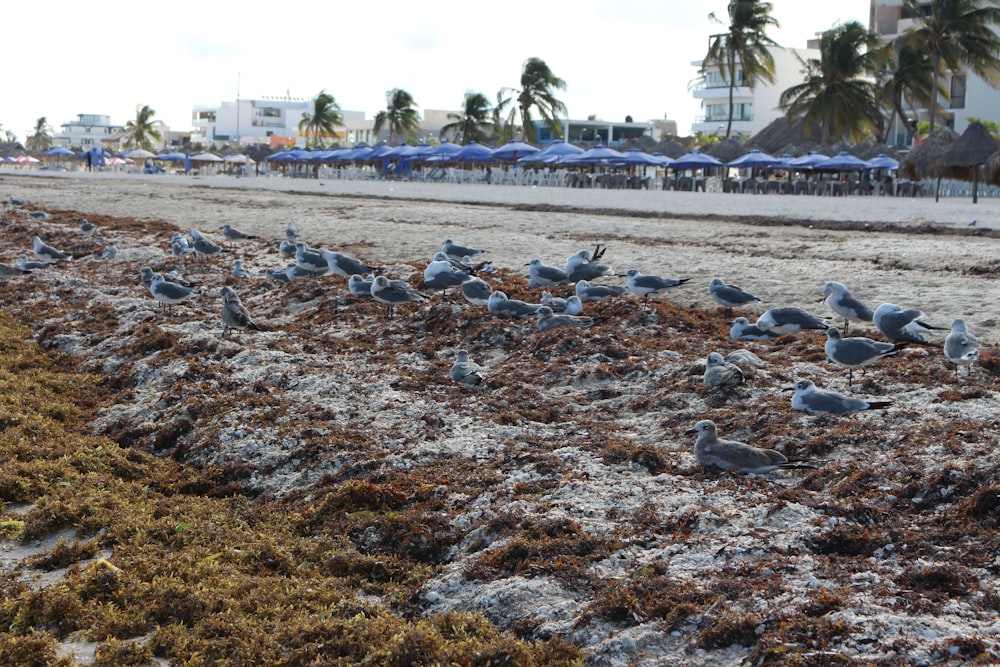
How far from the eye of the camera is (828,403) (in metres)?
6.39

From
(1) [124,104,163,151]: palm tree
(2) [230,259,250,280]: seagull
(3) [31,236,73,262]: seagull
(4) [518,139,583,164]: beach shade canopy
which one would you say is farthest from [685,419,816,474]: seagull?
(1) [124,104,163,151]: palm tree

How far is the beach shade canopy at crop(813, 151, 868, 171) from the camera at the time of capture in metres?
38.5

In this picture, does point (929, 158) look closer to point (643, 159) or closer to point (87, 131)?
point (643, 159)

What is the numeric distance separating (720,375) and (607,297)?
3.21m

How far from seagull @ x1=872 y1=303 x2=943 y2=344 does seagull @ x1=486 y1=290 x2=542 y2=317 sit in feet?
10.5

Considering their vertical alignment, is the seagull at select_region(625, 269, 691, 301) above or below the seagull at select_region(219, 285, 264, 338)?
above

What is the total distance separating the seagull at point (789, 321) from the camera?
834 cm

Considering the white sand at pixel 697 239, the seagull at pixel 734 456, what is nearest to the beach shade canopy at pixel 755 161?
the white sand at pixel 697 239

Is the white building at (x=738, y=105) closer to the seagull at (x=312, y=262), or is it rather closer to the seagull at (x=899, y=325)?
the seagull at (x=312, y=262)

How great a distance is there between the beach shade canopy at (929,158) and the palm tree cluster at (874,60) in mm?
15031

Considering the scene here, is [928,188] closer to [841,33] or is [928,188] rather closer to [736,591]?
[841,33]

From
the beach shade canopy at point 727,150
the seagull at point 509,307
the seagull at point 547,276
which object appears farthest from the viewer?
the beach shade canopy at point 727,150

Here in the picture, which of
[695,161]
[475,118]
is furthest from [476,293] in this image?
[475,118]

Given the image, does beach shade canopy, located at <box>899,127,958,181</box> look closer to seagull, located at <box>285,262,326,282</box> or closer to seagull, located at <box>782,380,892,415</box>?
seagull, located at <box>285,262,326,282</box>
